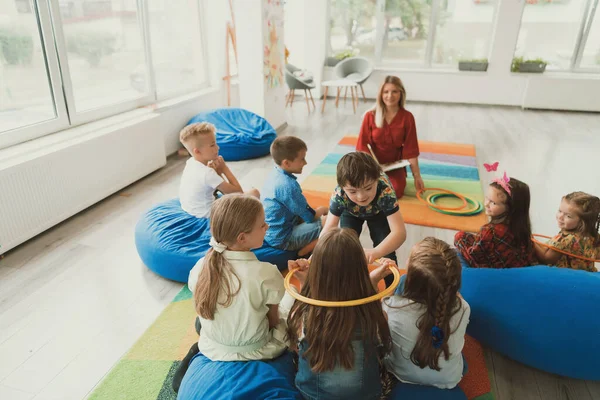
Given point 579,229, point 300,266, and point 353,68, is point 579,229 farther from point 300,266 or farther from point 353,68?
point 353,68

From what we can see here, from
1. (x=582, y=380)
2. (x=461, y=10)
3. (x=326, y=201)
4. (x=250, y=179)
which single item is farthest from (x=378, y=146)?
(x=461, y=10)

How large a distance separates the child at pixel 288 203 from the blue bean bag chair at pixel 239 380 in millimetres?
1030

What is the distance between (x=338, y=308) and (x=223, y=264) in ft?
1.40

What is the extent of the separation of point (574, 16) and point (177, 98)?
6.94m

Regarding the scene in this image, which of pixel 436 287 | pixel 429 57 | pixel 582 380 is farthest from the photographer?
pixel 429 57

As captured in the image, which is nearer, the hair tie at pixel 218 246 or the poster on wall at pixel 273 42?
the hair tie at pixel 218 246

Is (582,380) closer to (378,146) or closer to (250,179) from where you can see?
(378,146)

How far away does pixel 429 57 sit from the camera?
319 inches

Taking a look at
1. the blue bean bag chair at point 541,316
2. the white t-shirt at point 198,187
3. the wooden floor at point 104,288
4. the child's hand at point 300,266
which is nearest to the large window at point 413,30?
the wooden floor at point 104,288

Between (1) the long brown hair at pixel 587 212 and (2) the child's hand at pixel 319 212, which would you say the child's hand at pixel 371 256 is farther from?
(1) the long brown hair at pixel 587 212

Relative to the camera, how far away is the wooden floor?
186 cm

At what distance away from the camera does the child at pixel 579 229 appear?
78.2 inches

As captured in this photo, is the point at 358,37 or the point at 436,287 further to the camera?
the point at 358,37

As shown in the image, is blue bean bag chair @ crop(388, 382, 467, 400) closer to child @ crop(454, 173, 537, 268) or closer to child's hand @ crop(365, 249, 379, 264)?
child's hand @ crop(365, 249, 379, 264)
